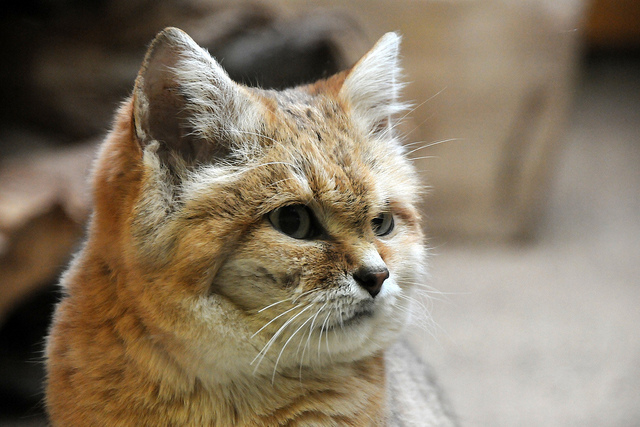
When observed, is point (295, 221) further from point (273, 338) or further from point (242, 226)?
point (273, 338)

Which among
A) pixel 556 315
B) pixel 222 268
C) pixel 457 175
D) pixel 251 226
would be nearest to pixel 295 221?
pixel 251 226

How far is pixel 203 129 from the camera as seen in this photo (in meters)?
1.83

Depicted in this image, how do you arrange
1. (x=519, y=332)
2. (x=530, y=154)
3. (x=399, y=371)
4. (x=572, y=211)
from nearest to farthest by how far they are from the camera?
(x=399, y=371) → (x=519, y=332) → (x=530, y=154) → (x=572, y=211)

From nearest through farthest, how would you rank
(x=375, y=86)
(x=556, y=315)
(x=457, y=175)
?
1. (x=375, y=86)
2. (x=556, y=315)
3. (x=457, y=175)

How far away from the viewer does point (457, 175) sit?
19.5 ft

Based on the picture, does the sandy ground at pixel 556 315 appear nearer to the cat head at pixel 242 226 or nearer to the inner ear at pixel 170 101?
the cat head at pixel 242 226

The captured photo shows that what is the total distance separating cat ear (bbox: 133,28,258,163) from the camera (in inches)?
65.3

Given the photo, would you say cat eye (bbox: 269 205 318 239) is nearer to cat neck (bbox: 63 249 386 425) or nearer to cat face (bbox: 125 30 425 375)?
cat face (bbox: 125 30 425 375)

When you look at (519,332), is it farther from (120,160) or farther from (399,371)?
(120,160)

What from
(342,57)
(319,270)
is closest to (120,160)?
(319,270)

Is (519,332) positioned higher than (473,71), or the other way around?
(473,71)

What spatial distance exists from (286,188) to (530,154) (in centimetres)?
458

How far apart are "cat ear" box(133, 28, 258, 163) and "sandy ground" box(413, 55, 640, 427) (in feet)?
3.72

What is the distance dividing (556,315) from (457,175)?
59.6 inches
